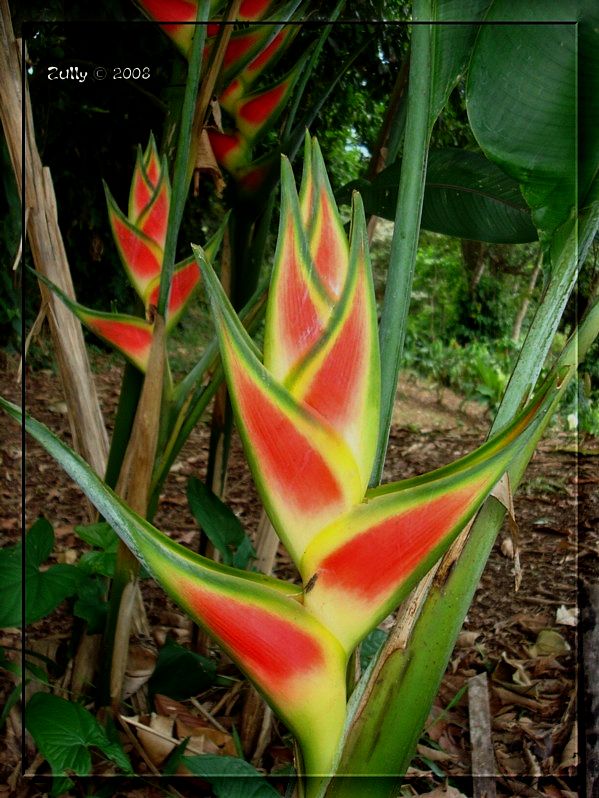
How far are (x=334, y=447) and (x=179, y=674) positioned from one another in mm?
290

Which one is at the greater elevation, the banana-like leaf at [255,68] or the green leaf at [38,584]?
the banana-like leaf at [255,68]

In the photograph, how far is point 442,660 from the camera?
33 centimetres

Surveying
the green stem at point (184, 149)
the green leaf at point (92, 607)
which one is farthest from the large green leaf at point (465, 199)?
the green leaf at point (92, 607)

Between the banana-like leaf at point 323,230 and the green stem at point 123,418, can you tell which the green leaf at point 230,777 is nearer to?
the green stem at point 123,418

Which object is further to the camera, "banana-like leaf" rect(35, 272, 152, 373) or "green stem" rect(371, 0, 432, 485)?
"banana-like leaf" rect(35, 272, 152, 373)

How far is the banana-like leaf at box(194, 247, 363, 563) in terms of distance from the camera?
29 centimetres

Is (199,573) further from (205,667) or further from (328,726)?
(205,667)

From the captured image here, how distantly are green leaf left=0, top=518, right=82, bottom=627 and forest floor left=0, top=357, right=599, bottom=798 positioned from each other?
0.03m

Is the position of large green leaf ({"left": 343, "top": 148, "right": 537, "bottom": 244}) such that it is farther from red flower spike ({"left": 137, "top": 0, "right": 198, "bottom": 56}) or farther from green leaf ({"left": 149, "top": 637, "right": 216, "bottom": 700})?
green leaf ({"left": 149, "top": 637, "right": 216, "bottom": 700})

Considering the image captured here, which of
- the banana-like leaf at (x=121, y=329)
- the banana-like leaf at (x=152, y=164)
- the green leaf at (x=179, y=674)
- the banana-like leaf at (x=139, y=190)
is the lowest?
the green leaf at (x=179, y=674)

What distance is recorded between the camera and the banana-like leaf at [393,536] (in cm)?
28

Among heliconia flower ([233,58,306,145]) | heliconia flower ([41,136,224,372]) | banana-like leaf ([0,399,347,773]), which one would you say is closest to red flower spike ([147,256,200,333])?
heliconia flower ([41,136,224,372])

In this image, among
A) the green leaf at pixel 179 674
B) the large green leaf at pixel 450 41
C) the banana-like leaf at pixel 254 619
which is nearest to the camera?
the banana-like leaf at pixel 254 619

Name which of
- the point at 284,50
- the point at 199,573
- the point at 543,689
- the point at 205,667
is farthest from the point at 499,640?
the point at 284,50
